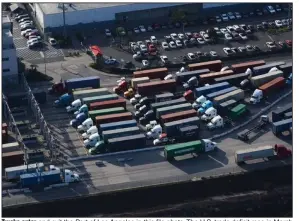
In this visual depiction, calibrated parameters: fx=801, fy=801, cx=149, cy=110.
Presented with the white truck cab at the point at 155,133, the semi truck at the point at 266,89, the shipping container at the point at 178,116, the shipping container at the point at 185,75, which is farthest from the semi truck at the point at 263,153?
the shipping container at the point at 185,75

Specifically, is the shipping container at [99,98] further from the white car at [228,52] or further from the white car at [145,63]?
the white car at [228,52]

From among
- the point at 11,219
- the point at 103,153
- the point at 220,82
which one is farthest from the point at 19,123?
the point at 220,82

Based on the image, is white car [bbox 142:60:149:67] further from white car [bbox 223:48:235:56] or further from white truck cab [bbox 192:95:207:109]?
white truck cab [bbox 192:95:207:109]

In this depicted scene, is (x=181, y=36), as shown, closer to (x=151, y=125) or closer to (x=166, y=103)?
(x=166, y=103)

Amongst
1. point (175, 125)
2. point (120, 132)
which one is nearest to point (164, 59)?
point (175, 125)

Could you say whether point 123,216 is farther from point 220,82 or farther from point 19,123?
point 220,82
